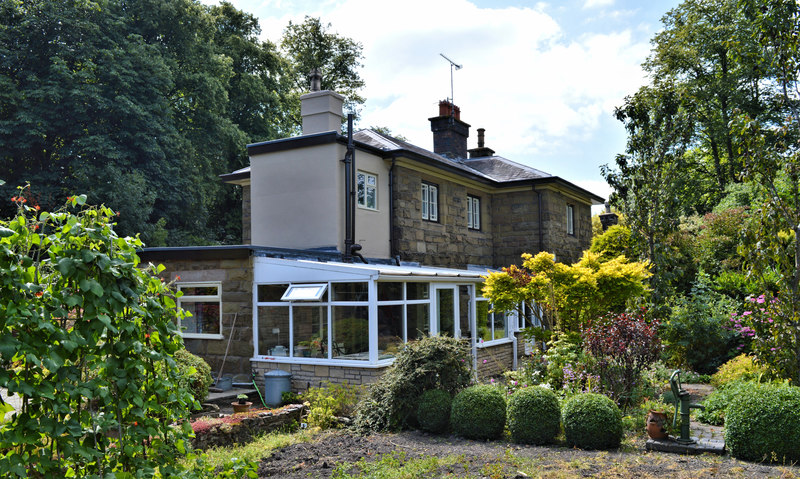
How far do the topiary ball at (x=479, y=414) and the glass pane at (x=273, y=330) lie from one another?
4572mm

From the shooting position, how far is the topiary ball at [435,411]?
29.7 feet

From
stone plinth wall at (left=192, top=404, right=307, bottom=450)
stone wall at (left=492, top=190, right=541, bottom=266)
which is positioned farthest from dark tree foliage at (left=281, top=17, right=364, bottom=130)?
stone plinth wall at (left=192, top=404, right=307, bottom=450)

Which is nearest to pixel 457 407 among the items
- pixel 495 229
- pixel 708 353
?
pixel 708 353

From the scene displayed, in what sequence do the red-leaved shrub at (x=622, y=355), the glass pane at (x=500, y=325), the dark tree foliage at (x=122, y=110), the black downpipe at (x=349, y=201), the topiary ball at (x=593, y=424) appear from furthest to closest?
the dark tree foliage at (x=122, y=110), the glass pane at (x=500, y=325), the black downpipe at (x=349, y=201), the red-leaved shrub at (x=622, y=355), the topiary ball at (x=593, y=424)

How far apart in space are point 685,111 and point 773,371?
709 cm

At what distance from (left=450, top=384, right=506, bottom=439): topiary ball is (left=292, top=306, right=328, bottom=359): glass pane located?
376cm

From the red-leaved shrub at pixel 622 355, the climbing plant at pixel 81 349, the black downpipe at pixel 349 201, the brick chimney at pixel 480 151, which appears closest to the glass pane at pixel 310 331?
the black downpipe at pixel 349 201

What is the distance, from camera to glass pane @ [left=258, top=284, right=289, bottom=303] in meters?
12.4

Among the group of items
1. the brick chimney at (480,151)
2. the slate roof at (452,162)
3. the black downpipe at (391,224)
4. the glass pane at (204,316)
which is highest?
the brick chimney at (480,151)

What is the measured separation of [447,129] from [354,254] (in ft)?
33.8

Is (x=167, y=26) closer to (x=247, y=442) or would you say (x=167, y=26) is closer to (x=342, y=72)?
(x=342, y=72)

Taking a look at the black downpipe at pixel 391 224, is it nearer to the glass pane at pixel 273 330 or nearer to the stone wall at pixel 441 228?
the stone wall at pixel 441 228

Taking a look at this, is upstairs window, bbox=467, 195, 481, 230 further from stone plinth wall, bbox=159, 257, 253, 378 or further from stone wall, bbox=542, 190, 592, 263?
stone plinth wall, bbox=159, 257, 253, 378

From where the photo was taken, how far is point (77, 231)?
2998 mm
